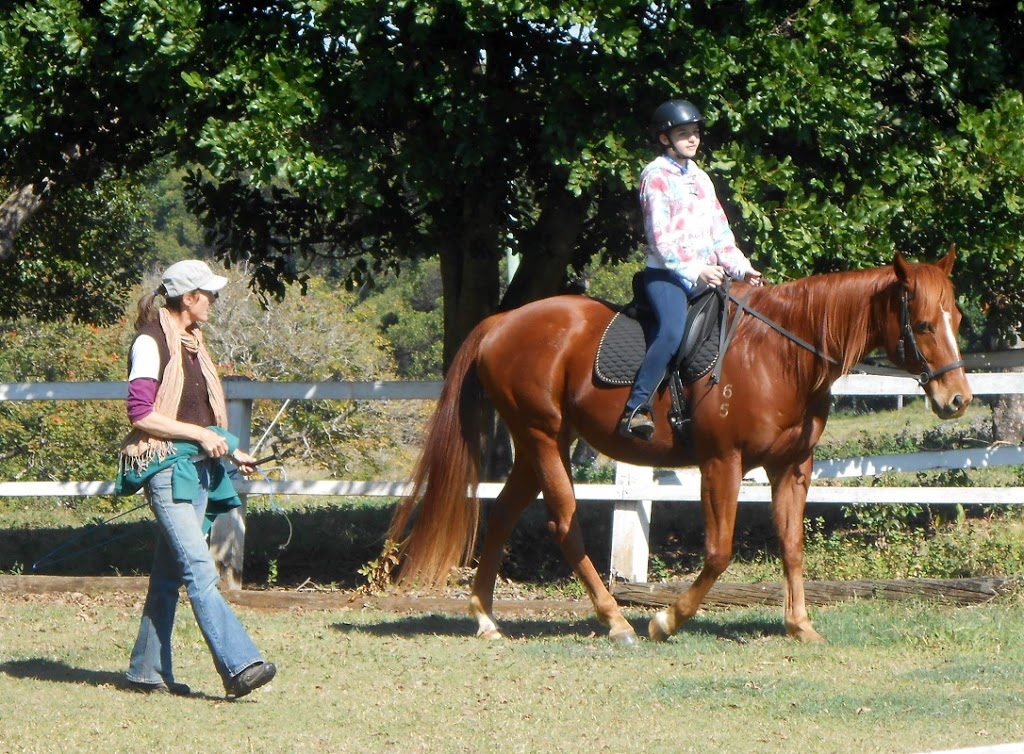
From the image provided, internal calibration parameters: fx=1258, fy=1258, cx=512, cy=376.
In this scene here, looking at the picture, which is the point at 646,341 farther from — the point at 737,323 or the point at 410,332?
the point at 410,332

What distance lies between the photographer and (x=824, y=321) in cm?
684

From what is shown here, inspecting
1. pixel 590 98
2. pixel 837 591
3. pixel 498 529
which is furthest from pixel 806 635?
pixel 590 98

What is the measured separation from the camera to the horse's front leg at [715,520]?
6922 millimetres

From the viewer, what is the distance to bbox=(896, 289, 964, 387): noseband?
6500 mm

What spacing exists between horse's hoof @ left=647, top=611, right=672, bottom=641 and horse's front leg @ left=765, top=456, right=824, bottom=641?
698 millimetres

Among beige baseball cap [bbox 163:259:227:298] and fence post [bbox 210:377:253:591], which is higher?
beige baseball cap [bbox 163:259:227:298]

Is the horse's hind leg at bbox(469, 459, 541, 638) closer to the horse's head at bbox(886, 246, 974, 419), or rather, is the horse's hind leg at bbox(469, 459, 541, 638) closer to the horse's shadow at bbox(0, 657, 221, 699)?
the horse's shadow at bbox(0, 657, 221, 699)

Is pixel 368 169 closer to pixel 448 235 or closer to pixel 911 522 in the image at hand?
pixel 448 235

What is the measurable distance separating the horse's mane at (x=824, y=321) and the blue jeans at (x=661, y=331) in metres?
0.45

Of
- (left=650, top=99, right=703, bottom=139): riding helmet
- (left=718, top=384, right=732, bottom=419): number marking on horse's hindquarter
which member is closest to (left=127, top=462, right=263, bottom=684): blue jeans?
(left=718, top=384, right=732, bottom=419): number marking on horse's hindquarter

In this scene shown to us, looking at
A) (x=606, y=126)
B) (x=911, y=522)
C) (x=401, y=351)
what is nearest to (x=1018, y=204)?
(x=606, y=126)

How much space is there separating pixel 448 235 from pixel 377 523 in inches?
172

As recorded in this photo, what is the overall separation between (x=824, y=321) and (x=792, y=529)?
4.12 feet

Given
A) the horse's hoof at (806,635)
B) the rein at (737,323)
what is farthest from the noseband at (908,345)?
the horse's hoof at (806,635)
